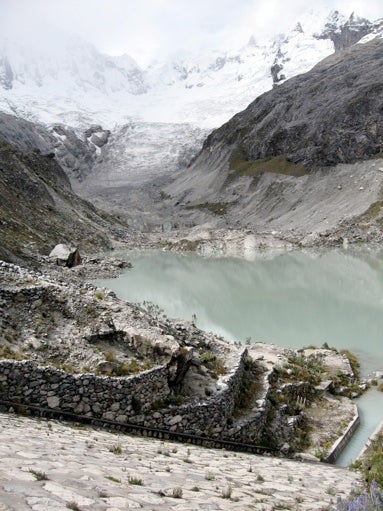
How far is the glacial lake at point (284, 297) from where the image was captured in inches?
1218

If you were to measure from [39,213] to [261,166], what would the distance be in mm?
79959

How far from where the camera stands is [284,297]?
4416 cm

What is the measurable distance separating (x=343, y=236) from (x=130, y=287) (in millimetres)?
50186

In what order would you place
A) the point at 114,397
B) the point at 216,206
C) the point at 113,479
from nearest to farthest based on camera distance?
1. the point at 113,479
2. the point at 114,397
3. the point at 216,206

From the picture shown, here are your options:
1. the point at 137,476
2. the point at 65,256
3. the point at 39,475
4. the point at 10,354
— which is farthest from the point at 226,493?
the point at 65,256

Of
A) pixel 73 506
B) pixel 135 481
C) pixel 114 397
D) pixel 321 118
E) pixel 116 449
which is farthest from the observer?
pixel 321 118

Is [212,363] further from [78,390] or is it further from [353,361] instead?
[353,361]

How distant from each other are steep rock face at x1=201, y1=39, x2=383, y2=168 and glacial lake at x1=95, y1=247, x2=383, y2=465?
5777 centimetres

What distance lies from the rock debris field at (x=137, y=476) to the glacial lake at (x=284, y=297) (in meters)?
5.48

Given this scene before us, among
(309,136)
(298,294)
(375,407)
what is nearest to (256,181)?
(309,136)

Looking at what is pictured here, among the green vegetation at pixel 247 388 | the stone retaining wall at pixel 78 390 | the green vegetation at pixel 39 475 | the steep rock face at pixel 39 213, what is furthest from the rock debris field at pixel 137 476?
the steep rock face at pixel 39 213

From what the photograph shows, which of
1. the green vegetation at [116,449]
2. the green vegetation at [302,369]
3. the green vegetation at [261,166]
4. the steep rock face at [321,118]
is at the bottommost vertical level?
the green vegetation at [116,449]

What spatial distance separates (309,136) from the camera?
134 metres

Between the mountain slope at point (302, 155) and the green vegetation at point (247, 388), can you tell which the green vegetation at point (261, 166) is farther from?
the green vegetation at point (247, 388)
